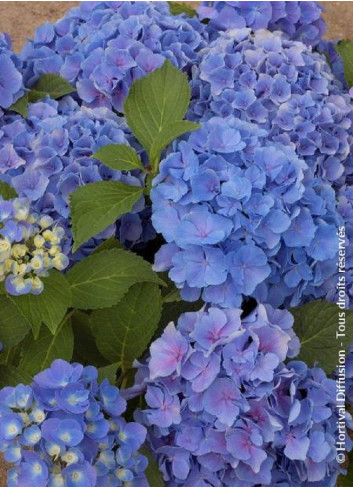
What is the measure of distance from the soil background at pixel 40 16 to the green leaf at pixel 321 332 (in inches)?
57.3

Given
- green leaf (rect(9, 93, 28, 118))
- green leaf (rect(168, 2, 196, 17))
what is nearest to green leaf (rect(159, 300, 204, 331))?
green leaf (rect(9, 93, 28, 118))

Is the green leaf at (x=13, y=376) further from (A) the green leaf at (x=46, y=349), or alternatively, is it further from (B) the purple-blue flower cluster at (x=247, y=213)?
(B) the purple-blue flower cluster at (x=247, y=213)

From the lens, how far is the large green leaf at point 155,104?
127 centimetres

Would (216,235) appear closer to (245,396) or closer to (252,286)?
(252,286)

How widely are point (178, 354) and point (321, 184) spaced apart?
38 cm

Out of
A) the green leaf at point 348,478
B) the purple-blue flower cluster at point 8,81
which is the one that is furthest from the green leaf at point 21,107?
the green leaf at point 348,478

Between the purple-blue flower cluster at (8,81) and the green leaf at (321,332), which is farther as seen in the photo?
the purple-blue flower cluster at (8,81)

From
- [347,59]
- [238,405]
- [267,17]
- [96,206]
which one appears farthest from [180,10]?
[238,405]

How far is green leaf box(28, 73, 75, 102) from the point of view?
57.7 inches

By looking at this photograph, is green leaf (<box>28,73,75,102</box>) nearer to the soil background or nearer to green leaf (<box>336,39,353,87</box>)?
green leaf (<box>336,39,353,87</box>)

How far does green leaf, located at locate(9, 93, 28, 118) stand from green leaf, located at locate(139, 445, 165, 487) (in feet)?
2.13

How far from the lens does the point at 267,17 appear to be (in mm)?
1557

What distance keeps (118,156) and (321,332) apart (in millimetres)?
429

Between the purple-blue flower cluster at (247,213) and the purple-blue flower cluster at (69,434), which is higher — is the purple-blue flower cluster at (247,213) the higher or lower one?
the higher one
